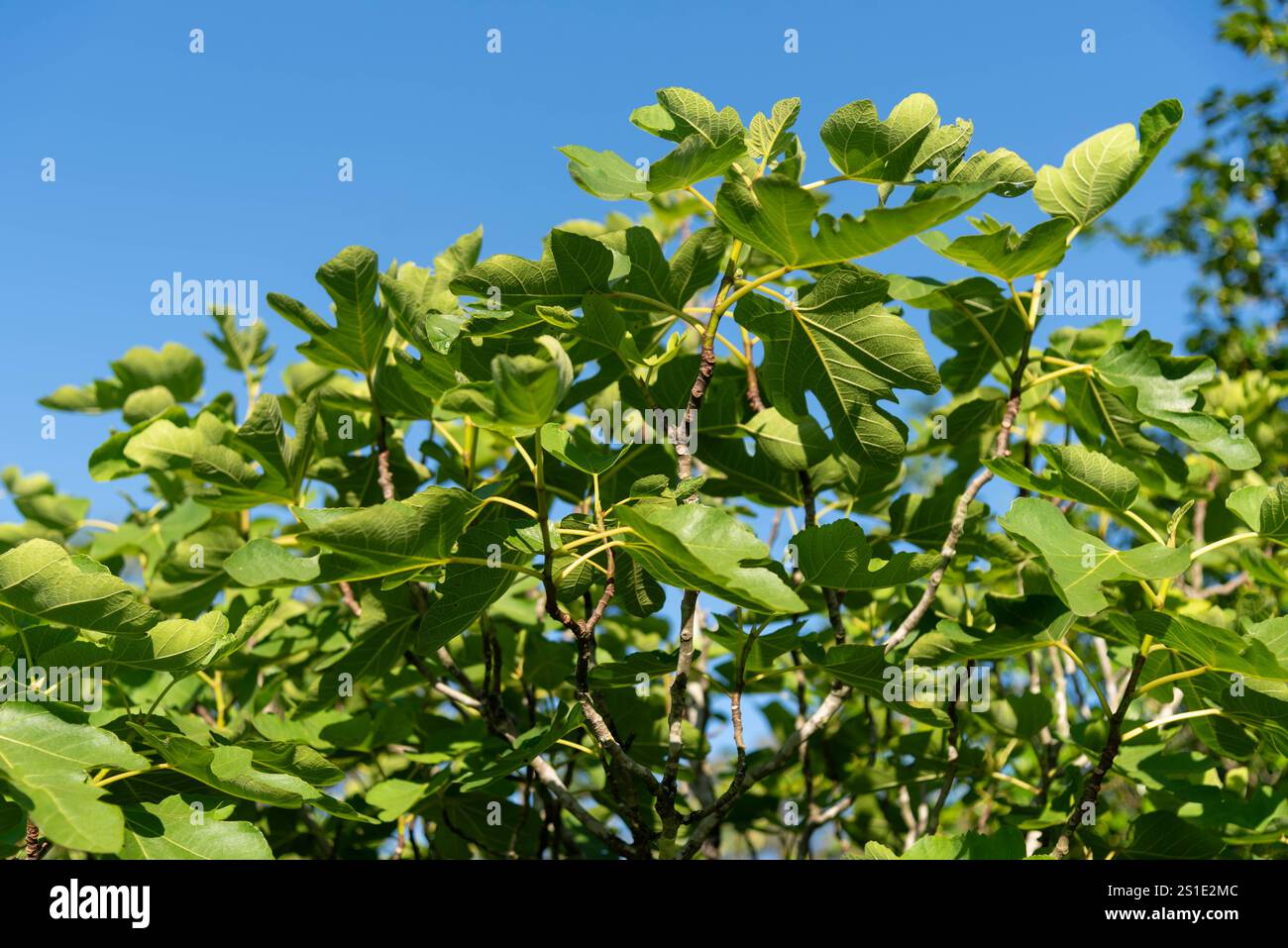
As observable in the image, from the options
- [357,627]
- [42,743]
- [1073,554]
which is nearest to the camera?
[42,743]

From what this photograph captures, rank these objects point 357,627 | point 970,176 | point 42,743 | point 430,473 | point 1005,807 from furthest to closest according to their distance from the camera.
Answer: point 1005,807 → point 430,473 → point 357,627 → point 970,176 → point 42,743

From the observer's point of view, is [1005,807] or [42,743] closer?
[42,743]

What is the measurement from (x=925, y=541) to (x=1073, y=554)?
69 centimetres

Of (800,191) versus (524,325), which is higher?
(800,191)

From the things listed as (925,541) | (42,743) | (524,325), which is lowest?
(42,743)

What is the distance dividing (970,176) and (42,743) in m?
1.94

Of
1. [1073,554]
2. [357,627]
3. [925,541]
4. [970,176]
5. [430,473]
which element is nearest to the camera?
[1073,554]

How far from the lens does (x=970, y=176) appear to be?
1970 mm

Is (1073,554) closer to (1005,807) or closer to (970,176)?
(970,176)
